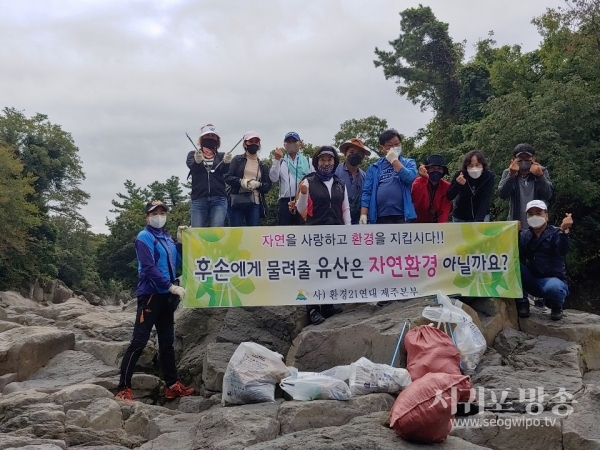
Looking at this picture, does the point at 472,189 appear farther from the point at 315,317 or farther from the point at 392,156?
the point at 315,317

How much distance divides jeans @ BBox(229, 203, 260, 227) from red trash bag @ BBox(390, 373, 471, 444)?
12.8 ft

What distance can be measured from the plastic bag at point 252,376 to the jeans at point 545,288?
9.82 ft

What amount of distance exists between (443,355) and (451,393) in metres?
1.09

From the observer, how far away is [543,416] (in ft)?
16.3

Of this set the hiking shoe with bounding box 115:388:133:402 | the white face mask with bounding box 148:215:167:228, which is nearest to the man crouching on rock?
the white face mask with bounding box 148:215:167:228

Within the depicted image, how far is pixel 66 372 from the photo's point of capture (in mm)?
7957

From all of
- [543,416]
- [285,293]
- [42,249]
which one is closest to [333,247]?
[285,293]

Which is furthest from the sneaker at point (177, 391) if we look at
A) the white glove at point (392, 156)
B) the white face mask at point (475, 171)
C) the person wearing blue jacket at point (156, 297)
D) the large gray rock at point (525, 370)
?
the white face mask at point (475, 171)

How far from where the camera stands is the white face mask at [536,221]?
6617 mm

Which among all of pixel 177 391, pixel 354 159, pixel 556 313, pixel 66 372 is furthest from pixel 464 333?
pixel 66 372

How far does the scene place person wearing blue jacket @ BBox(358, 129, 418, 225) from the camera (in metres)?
7.20

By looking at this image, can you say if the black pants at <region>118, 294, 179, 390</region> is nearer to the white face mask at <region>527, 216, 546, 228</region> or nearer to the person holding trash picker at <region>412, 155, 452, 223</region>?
the person holding trash picker at <region>412, 155, 452, 223</region>

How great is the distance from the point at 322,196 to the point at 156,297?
214cm

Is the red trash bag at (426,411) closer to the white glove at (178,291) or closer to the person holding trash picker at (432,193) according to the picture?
the white glove at (178,291)
